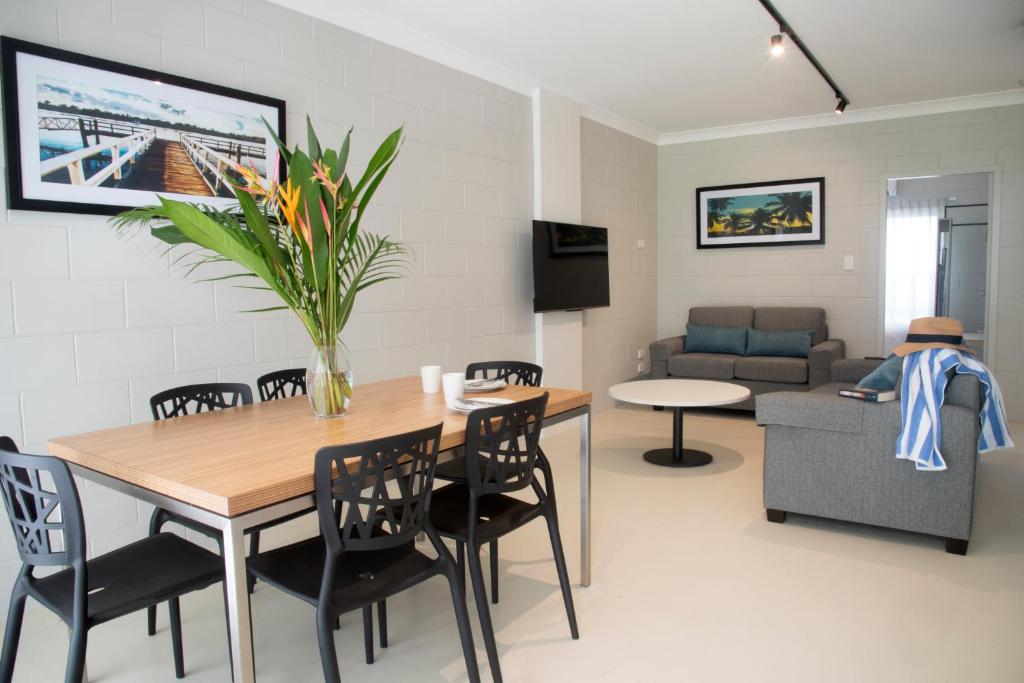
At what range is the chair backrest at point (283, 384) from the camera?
2901 mm

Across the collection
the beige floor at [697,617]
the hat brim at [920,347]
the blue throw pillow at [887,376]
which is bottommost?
the beige floor at [697,617]

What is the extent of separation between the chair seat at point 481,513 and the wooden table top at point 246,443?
12.1 inches

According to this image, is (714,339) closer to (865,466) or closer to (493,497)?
(865,466)

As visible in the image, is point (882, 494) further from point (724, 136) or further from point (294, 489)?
point (724, 136)

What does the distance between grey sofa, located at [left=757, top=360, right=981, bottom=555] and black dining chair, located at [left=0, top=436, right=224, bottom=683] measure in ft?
8.59

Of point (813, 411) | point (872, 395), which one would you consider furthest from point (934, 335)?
point (813, 411)

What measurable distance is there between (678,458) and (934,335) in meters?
1.81

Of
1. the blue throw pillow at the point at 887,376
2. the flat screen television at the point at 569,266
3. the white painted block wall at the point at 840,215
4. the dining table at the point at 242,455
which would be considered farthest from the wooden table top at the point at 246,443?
the white painted block wall at the point at 840,215

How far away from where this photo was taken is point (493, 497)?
247cm

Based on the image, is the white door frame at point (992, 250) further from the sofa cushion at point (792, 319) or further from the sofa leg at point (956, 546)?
the sofa leg at point (956, 546)

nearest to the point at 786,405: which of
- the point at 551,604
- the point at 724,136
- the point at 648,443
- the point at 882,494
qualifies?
the point at 882,494

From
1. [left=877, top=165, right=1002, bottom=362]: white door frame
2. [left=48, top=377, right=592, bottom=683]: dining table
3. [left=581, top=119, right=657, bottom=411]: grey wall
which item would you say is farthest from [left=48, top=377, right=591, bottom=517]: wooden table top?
[left=877, top=165, right=1002, bottom=362]: white door frame

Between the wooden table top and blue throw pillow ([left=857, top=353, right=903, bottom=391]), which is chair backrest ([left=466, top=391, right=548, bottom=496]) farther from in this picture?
blue throw pillow ([left=857, top=353, right=903, bottom=391])

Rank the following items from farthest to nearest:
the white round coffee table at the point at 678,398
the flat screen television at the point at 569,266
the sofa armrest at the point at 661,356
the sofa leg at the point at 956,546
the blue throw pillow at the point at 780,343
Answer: the sofa armrest at the point at 661,356
the blue throw pillow at the point at 780,343
the flat screen television at the point at 569,266
the white round coffee table at the point at 678,398
the sofa leg at the point at 956,546
